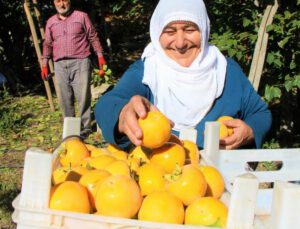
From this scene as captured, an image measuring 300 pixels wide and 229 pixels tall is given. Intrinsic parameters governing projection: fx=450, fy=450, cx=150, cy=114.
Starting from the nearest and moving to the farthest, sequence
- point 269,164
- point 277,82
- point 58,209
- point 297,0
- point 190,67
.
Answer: point 58,209 → point 190,67 → point 297,0 → point 277,82 → point 269,164

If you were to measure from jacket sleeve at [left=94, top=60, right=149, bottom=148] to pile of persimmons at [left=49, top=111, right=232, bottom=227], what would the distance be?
0.36ft

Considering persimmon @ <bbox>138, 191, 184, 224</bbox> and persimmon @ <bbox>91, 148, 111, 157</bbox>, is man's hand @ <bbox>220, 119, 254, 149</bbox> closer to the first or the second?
persimmon @ <bbox>91, 148, 111, 157</bbox>

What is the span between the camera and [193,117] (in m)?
1.84

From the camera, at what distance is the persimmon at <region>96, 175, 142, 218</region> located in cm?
97

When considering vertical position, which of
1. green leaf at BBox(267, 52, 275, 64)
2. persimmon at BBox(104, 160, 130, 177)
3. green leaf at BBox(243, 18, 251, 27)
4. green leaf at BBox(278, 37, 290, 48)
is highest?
green leaf at BBox(243, 18, 251, 27)

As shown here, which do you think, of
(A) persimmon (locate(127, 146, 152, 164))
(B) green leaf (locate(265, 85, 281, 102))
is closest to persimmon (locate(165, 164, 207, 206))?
(A) persimmon (locate(127, 146, 152, 164))

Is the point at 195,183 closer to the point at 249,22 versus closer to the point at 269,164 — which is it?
the point at 249,22

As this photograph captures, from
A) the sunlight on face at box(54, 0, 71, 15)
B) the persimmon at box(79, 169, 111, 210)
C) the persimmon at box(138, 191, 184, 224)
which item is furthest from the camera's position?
the sunlight on face at box(54, 0, 71, 15)

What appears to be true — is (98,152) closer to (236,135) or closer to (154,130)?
(154,130)

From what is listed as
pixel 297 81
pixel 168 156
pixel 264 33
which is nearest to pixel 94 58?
pixel 264 33

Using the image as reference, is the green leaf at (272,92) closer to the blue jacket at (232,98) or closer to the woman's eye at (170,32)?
the blue jacket at (232,98)

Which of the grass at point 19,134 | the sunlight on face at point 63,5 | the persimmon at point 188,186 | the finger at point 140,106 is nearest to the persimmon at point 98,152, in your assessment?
the finger at point 140,106

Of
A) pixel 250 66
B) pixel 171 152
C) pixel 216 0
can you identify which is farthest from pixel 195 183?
pixel 216 0

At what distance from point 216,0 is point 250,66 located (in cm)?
69
